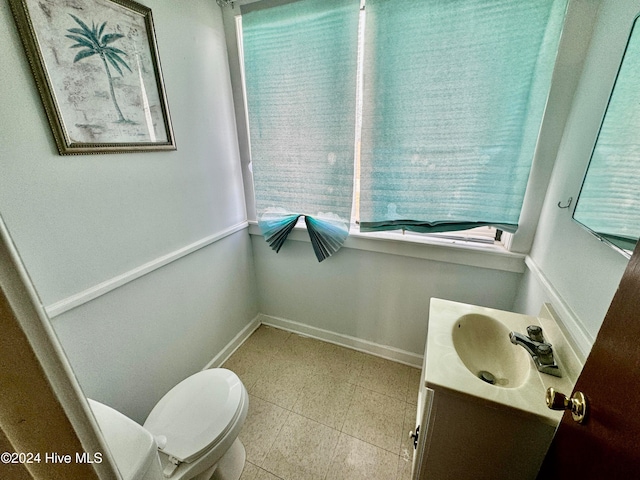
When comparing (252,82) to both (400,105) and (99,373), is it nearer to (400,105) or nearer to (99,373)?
(400,105)


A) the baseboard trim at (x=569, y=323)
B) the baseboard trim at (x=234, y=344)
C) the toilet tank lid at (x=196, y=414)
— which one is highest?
the baseboard trim at (x=569, y=323)

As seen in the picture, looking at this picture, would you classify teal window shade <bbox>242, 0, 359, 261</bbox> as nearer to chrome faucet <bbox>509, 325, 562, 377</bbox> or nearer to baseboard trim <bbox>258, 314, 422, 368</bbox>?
baseboard trim <bbox>258, 314, 422, 368</bbox>

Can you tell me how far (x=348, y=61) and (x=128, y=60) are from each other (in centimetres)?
96

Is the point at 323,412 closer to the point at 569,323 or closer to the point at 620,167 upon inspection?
the point at 569,323

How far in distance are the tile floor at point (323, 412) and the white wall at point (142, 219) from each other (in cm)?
41

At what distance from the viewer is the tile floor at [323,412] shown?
1.21 meters

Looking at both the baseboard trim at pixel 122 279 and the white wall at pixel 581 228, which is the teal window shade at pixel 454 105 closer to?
the white wall at pixel 581 228

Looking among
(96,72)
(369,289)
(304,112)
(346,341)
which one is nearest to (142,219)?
(96,72)

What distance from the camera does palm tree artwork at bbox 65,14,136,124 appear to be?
893 millimetres

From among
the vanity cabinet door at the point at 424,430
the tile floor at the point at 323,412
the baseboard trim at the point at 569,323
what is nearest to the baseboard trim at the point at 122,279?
the tile floor at the point at 323,412

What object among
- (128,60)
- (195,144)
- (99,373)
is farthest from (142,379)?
(128,60)

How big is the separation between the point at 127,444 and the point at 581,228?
151cm

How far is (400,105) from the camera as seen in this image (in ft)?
4.13

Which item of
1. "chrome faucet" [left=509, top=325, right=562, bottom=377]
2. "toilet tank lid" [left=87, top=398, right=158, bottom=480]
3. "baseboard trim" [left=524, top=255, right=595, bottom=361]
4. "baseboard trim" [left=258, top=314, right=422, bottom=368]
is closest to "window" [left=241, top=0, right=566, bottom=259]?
"baseboard trim" [left=524, top=255, right=595, bottom=361]
